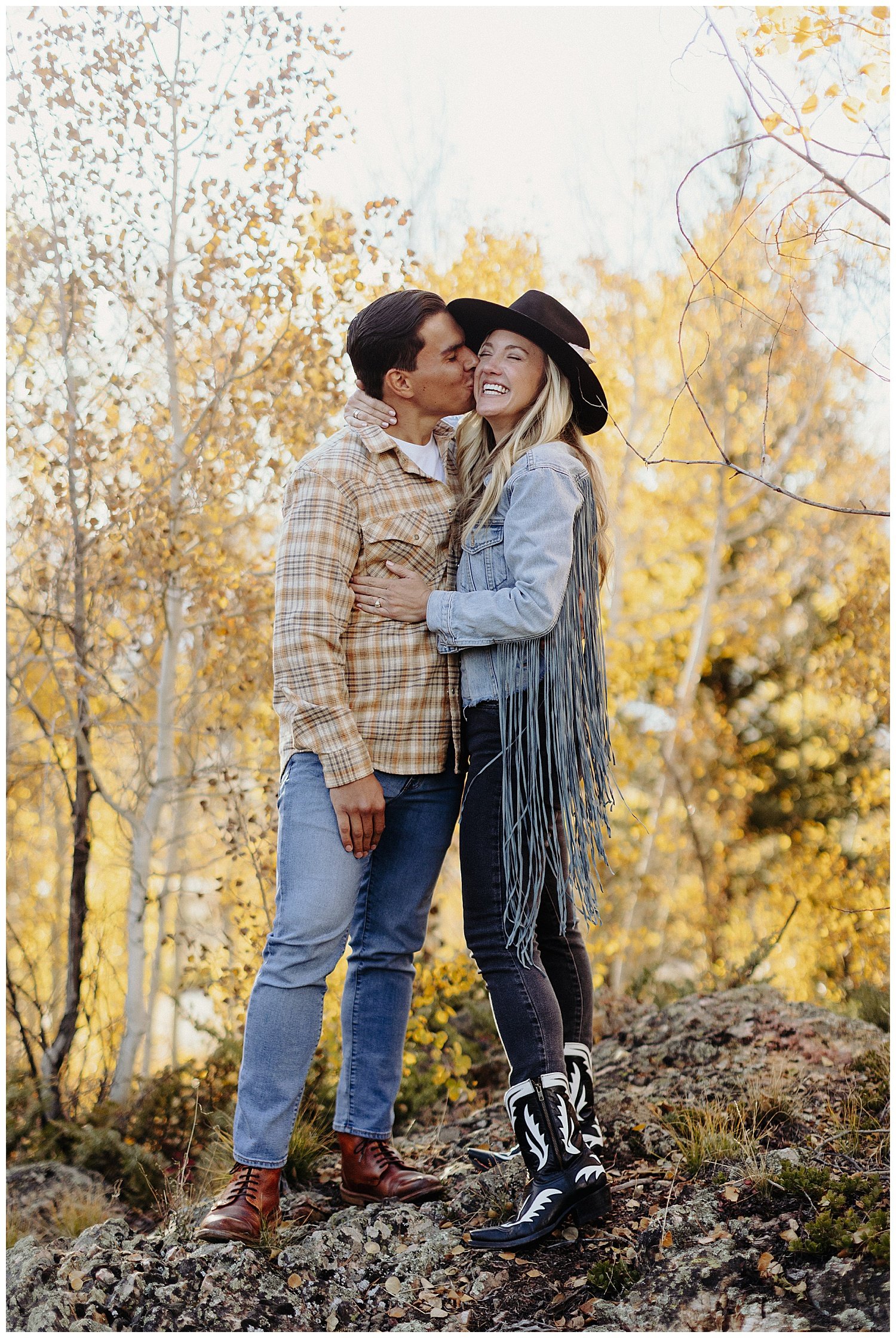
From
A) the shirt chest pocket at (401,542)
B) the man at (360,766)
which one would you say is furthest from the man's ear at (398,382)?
the shirt chest pocket at (401,542)

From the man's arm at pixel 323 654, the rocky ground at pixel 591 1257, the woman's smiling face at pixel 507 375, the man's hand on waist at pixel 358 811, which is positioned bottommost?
the rocky ground at pixel 591 1257

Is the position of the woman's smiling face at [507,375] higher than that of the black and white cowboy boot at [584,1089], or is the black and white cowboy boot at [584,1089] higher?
the woman's smiling face at [507,375]

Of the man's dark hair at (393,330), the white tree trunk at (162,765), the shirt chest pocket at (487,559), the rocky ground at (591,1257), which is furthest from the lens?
the white tree trunk at (162,765)

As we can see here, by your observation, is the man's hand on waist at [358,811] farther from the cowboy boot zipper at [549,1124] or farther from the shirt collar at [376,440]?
the shirt collar at [376,440]

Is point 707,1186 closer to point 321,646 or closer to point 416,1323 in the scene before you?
point 416,1323

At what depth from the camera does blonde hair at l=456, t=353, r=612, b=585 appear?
2.12m

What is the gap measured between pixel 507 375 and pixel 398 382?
27 cm

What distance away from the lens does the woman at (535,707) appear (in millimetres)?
Answer: 1953

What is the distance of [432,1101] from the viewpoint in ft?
11.3

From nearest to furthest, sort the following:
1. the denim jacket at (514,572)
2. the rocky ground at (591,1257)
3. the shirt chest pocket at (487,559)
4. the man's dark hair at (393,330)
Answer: the rocky ground at (591,1257), the denim jacket at (514,572), the shirt chest pocket at (487,559), the man's dark hair at (393,330)

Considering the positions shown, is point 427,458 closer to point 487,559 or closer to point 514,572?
point 487,559

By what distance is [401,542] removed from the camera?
7.24 ft

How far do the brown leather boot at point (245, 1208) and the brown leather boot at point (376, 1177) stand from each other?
0.79ft

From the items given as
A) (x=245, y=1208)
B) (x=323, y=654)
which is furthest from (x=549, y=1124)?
A: (x=323, y=654)
